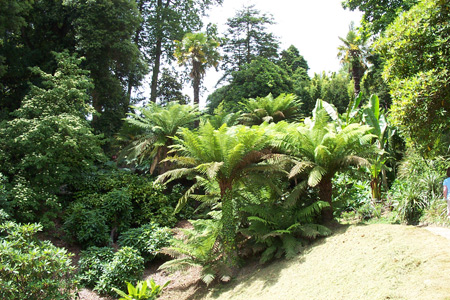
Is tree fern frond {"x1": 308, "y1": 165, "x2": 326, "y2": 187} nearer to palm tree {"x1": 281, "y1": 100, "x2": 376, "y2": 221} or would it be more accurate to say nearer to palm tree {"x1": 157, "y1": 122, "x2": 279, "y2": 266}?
palm tree {"x1": 281, "y1": 100, "x2": 376, "y2": 221}

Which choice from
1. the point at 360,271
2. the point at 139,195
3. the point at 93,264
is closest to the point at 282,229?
the point at 360,271

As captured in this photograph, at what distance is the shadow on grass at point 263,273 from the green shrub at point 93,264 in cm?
240

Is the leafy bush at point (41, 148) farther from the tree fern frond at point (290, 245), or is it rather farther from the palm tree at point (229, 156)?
the tree fern frond at point (290, 245)

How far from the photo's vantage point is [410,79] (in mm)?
6422

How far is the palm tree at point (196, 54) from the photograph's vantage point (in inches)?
640

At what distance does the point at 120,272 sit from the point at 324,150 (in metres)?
5.04

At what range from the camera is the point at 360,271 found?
448cm

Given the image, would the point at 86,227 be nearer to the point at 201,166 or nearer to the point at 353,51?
the point at 201,166

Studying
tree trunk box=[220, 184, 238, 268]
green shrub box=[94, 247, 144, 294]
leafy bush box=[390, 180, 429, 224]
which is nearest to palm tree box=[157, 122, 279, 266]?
tree trunk box=[220, 184, 238, 268]

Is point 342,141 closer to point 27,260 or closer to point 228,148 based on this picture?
point 228,148

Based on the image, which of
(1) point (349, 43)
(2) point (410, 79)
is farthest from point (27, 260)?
(1) point (349, 43)

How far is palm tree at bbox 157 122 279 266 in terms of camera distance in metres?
6.48

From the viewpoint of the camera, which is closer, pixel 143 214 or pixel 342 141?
pixel 342 141

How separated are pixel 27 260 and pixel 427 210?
7.19 meters
